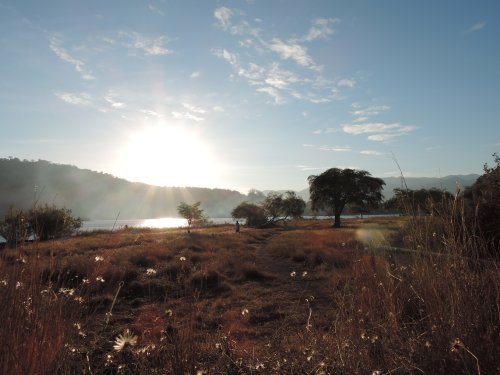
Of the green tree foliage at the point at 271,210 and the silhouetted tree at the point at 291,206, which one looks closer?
the green tree foliage at the point at 271,210

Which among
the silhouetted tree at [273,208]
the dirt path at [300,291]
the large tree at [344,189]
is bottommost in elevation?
the dirt path at [300,291]

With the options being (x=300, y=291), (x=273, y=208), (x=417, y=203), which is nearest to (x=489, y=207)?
(x=300, y=291)

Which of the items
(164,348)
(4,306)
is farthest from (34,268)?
(164,348)

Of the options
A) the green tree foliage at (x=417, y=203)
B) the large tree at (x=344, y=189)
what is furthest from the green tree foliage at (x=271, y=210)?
the green tree foliage at (x=417, y=203)

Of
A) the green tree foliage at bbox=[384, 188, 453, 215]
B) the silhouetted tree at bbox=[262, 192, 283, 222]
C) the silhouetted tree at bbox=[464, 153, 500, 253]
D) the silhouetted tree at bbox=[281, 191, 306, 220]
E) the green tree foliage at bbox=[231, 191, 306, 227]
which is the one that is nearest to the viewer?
the green tree foliage at bbox=[384, 188, 453, 215]

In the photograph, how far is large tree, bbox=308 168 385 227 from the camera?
49.7 m

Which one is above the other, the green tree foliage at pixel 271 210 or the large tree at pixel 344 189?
the large tree at pixel 344 189

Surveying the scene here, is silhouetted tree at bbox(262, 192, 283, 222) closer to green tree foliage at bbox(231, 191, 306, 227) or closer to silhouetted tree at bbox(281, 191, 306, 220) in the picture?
green tree foliage at bbox(231, 191, 306, 227)

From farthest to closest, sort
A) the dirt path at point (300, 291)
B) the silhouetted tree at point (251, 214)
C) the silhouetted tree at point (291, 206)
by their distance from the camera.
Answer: the silhouetted tree at point (291, 206), the silhouetted tree at point (251, 214), the dirt path at point (300, 291)

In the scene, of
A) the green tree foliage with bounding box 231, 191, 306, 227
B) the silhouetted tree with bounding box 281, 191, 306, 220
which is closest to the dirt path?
the green tree foliage with bounding box 231, 191, 306, 227

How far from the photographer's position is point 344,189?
49562mm

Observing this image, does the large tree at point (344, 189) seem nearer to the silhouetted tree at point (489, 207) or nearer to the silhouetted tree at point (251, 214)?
the silhouetted tree at point (251, 214)

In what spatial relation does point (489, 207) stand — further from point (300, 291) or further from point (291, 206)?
point (291, 206)

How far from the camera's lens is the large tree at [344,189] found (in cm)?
4972
